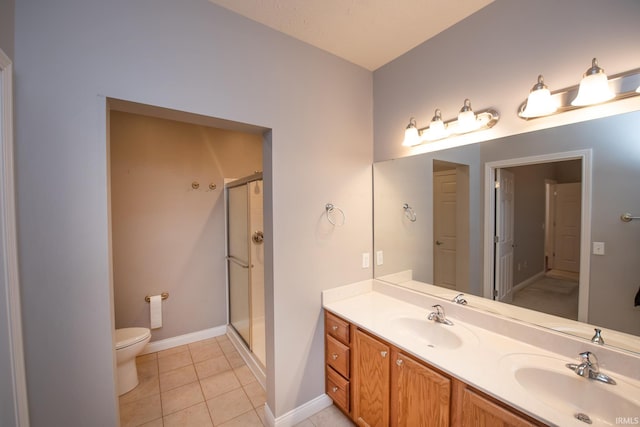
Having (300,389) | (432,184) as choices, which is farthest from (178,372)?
(432,184)

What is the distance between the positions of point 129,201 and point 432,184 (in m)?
2.77

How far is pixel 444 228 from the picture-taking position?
1766 millimetres

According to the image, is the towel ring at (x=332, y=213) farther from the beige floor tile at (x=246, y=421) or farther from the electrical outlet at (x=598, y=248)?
the beige floor tile at (x=246, y=421)

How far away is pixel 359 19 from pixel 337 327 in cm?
200

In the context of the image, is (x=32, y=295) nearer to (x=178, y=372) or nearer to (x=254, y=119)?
(x=254, y=119)

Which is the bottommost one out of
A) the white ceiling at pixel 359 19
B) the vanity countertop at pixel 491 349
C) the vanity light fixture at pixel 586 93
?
the vanity countertop at pixel 491 349

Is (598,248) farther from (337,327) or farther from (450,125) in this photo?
(337,327)

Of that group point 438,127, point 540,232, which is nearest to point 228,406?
point 540,232

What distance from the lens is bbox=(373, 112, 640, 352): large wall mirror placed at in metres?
1.05

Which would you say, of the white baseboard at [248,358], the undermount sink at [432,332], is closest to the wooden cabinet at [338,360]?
the undermount sink at [432,332]

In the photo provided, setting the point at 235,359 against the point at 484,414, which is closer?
the point at 484,414

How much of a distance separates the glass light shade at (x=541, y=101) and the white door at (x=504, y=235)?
0.34m

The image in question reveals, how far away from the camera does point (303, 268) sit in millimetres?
1736

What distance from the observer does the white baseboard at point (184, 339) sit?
2.58m
